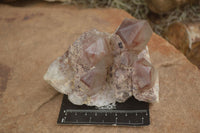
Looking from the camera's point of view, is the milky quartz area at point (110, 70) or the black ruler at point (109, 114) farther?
the black ruler at point (109, 114)

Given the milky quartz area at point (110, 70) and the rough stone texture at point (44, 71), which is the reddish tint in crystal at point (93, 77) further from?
the rough stone texture at point (44, 71)

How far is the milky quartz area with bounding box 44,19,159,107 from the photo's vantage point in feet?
4.39

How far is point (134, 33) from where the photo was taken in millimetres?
1331

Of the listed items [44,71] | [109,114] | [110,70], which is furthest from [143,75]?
[44,71]

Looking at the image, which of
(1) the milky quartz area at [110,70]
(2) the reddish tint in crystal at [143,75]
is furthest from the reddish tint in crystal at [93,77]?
(2) the reddish tint in crystal at [143,75]

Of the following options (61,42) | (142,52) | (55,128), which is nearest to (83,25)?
(61,42)

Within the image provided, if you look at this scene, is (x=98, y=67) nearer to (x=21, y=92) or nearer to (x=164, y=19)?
(x=21, y=92)

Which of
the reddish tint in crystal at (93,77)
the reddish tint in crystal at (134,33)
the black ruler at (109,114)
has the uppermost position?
the reddish tint in crystal at (134,33)

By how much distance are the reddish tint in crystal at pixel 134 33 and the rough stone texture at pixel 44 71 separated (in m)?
0.44

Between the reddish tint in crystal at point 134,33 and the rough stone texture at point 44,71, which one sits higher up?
the reddish tint in crystal at point 134,33

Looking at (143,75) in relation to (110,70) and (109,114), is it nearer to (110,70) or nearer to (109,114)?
(110,70)

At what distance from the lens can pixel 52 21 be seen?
2.11 metres

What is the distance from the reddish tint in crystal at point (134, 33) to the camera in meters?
1.33

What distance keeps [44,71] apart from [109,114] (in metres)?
0.60
